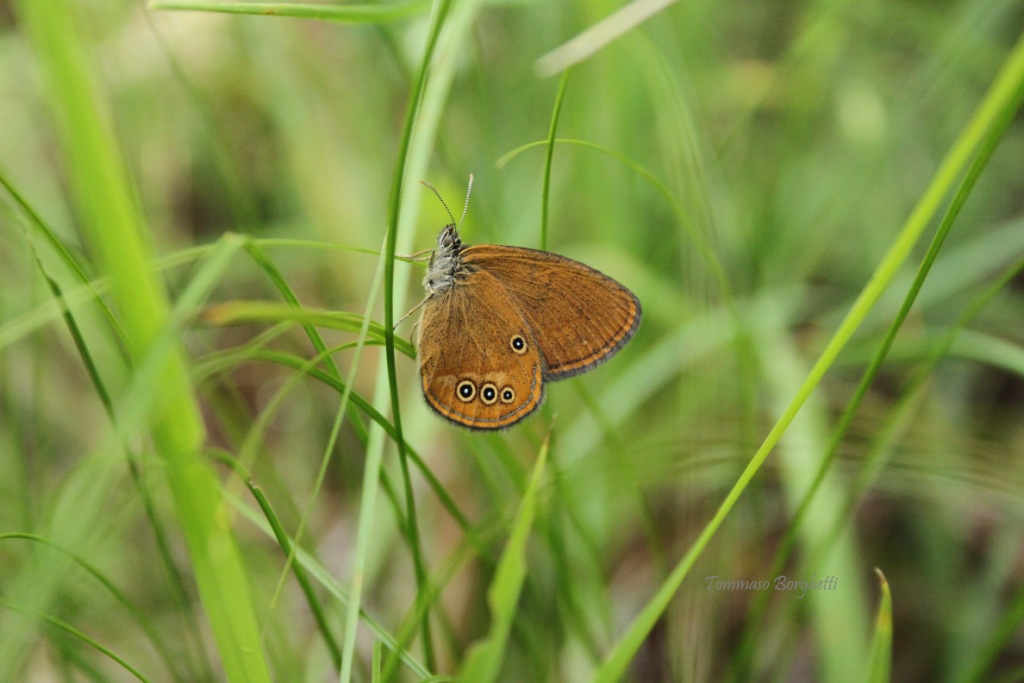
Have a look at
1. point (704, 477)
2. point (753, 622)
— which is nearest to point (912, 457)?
point (704, 477)

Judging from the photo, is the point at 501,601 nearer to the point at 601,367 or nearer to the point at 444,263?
the point at 444,263

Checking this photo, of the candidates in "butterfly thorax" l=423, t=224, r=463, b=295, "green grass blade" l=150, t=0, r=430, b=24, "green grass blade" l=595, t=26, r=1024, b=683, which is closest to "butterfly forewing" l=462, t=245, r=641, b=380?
"butterfly thorax" l=423, t=224, r=463, b=295

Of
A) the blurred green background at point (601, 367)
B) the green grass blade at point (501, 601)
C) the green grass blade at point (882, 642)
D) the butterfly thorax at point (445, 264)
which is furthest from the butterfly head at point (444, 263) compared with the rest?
the green grass blade at point (882, 642)

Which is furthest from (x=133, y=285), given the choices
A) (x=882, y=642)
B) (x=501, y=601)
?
(x=882, y=642)

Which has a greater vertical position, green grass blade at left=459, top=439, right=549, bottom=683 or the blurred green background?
the blurred green background

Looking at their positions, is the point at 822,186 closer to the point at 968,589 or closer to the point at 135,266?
the point at 968,589

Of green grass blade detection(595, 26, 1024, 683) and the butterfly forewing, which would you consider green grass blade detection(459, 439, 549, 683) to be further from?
the butterfly forewing

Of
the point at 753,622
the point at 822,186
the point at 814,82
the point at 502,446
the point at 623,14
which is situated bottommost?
the point at 753,622
